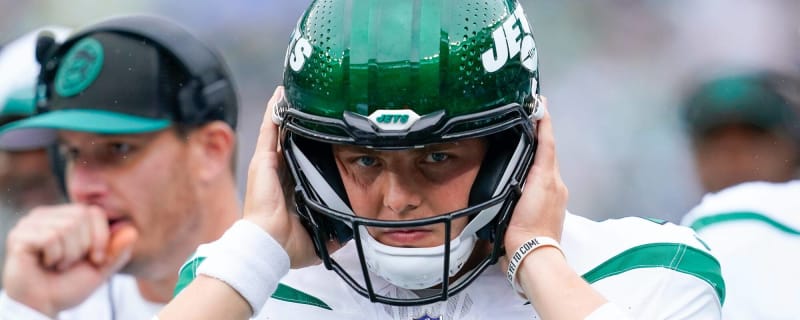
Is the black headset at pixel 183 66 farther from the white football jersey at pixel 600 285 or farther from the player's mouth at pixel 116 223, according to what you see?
the white football jersey at pixel 600 285

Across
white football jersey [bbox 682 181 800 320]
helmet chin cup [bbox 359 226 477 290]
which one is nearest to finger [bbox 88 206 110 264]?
helmet chin cup [bbox 359 226 477 290]

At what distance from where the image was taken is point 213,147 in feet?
10.5

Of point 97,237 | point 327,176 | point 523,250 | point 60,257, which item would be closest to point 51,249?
point 60,257

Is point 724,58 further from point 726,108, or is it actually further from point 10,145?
point 10,145

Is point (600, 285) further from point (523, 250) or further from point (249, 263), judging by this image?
point (249, 263)

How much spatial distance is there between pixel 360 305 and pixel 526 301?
29 cm

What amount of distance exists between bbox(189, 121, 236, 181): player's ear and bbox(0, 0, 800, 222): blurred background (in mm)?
962

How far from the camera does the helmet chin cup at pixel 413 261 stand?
192cm

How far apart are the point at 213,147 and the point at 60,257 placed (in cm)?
63

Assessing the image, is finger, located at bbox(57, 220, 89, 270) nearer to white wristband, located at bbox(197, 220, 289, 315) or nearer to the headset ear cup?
the headset ear cup

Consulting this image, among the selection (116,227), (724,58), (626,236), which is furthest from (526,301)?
(724,58)

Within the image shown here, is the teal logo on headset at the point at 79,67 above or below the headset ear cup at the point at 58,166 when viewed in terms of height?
above

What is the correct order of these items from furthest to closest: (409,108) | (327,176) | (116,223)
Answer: (116,223), (327,176), (409,108)

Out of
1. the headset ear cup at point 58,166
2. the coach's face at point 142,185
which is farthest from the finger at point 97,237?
the headset ear cup at point 58,166
